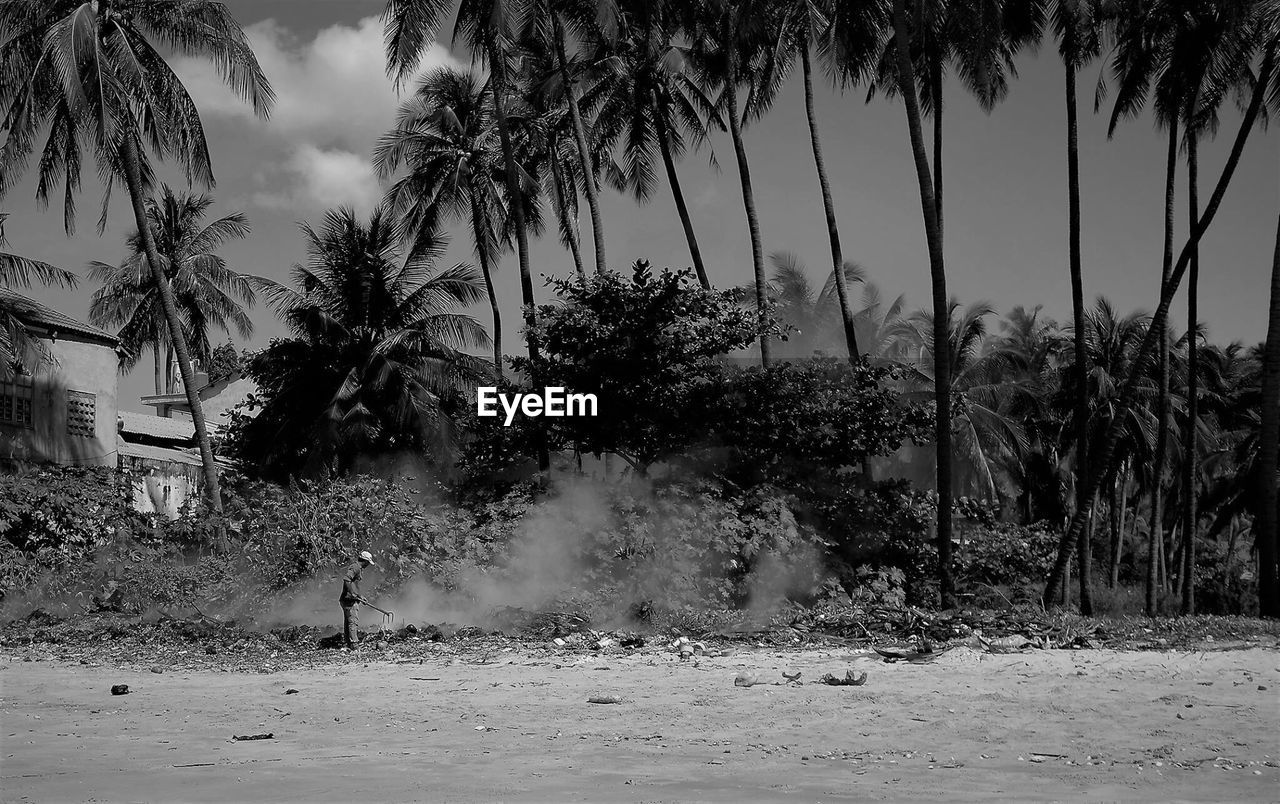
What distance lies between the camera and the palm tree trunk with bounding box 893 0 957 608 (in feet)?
59.1

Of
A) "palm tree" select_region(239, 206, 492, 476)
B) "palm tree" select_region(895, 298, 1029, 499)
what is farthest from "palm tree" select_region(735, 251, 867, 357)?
"palm tree" select_region(239, 206, 492, 476)

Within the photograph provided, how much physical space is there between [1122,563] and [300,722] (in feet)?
116

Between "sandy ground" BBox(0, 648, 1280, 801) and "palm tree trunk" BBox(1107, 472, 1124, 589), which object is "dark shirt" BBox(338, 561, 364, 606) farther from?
"palm tree trunk" BBox(1107, 472, 1124, 589)

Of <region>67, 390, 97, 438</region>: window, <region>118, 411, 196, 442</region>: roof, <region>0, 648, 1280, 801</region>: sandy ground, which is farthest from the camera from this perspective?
<region>118, 411, 196, 442</region>: roof

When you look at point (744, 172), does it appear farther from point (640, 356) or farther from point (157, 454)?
point (157, 454)

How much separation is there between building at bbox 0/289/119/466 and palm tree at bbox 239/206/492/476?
401 centimetres

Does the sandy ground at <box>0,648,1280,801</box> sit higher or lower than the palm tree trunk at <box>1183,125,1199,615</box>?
lower

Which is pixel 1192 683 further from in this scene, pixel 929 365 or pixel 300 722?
pixel 929 365

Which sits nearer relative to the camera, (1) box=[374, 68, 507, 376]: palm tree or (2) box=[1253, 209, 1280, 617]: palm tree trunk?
(2) box=[1253, 209, 1280, 617]: palm tree trunk

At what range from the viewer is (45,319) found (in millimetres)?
26562

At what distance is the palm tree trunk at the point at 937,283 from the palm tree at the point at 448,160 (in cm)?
1294

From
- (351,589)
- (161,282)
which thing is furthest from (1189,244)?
(161,282)

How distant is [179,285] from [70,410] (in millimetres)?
9311

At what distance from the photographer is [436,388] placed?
1021 inches
